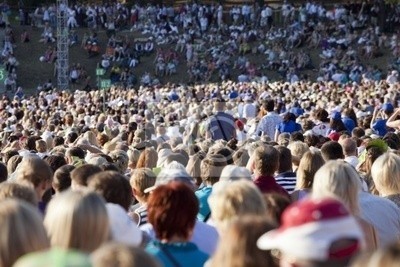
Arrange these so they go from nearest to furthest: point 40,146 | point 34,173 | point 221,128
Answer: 1. point 34,173
2. point 40,146
3. point 221,128

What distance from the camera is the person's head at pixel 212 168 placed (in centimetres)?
911

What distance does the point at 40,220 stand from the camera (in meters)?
5.19

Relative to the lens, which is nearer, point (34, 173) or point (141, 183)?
point (34, 173)

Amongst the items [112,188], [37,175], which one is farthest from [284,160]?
[112,188]

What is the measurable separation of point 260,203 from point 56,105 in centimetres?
2694

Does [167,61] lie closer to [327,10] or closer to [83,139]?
[327,10]

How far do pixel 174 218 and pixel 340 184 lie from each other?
4.11 feet

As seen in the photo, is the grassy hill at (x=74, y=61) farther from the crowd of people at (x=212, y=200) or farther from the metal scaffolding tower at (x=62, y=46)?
the crowd of people at (x=212, y=200)

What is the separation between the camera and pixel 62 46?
4778cm

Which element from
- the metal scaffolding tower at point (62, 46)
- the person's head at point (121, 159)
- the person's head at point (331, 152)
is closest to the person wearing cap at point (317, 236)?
the person's head at point (331, 152)

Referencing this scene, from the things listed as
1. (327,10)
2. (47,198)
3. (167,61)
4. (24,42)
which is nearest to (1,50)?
(24,42)

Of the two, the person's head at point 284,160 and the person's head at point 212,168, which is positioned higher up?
the person's head at point 212,168

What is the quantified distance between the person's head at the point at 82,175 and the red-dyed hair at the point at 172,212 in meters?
1.54

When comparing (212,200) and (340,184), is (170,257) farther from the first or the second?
(340,184)
